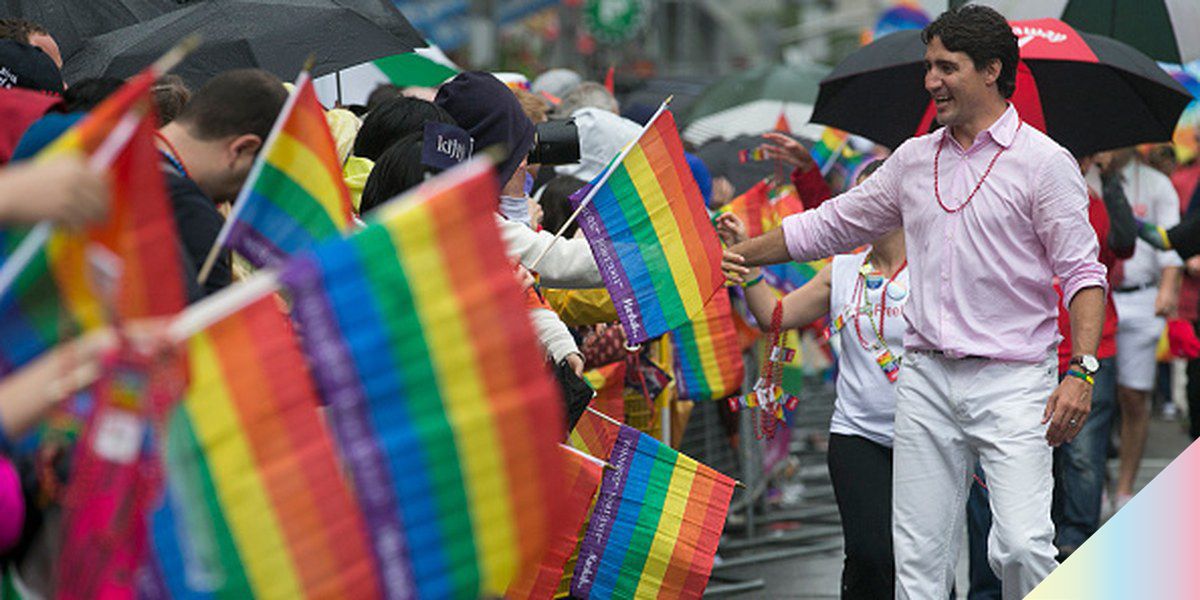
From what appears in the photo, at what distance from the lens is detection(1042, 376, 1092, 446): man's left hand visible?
19.2ft

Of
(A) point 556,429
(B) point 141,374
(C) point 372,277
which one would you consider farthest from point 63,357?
(A) point 556,429

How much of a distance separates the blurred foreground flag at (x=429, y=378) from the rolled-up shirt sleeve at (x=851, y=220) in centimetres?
305

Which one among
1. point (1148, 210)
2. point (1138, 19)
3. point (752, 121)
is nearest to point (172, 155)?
point (1138, 19)

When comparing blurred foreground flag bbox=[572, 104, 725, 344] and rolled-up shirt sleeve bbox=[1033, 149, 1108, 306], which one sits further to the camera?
blurred foreground flag bbox=[572, 104, 725, 344]

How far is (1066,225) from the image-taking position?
19.5ft

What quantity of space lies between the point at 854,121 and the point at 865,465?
1.99 metres

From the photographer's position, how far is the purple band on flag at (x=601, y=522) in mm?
6441

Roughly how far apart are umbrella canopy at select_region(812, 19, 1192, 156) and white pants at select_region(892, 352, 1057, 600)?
1.79m

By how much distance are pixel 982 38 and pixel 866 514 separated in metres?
1.71

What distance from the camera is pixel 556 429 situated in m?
3.75

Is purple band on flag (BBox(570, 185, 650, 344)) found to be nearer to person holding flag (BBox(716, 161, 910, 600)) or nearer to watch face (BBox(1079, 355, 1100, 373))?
person holding flag (BBox(716, 161, 910, 600))

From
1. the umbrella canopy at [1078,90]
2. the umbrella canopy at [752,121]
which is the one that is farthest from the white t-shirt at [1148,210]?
the umbrella canopy at [1078,90]

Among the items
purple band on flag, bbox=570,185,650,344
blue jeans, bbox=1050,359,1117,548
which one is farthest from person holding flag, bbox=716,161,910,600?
blue jeans, bbox=1050,359,1117,548

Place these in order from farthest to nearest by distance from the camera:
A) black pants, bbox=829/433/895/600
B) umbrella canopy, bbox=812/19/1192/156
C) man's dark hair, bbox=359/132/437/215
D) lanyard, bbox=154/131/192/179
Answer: umbrella canopy, bbox=812/19/1192/156
black pants, bbox=829/433/895/600
man's dark hair, bbox=359/132/437/215
lanyard, bbox=154/131/192/179
